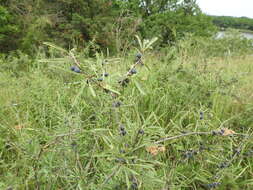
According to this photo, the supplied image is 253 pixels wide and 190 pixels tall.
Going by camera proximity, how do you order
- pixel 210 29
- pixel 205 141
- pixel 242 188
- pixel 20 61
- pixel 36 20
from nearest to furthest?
pixel 205 141, pixel 242 188, pixel 20 61, pixel 36 20, pixel 210 29

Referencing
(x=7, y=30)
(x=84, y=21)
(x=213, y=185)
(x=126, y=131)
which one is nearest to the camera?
(x=126, y=131)

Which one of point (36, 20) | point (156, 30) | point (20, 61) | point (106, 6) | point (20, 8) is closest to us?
point (20, 61)

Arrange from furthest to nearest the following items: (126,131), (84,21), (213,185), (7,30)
Result: 1. (84,21)
2. (7,30)
3. (213,185)
4. (126,131)

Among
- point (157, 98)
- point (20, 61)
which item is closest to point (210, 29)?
point (20, 61)

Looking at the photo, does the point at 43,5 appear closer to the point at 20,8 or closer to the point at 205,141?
the point at 20,8

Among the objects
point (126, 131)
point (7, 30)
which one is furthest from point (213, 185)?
point (7, 30)

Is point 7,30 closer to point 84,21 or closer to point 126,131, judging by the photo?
point 84,21

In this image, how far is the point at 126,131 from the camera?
37.0 inches

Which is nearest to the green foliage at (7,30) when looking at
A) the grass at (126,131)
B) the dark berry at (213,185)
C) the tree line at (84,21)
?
the tree line at (84,21)

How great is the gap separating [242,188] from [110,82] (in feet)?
4.61

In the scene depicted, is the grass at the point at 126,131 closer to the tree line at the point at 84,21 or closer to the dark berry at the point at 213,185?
the dark berry at the point at 213,185

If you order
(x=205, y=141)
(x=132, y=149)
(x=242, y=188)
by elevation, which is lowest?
(x=242, y=188)

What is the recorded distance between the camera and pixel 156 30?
43.0ft

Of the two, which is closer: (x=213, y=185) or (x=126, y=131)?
(x=126, y=131)
